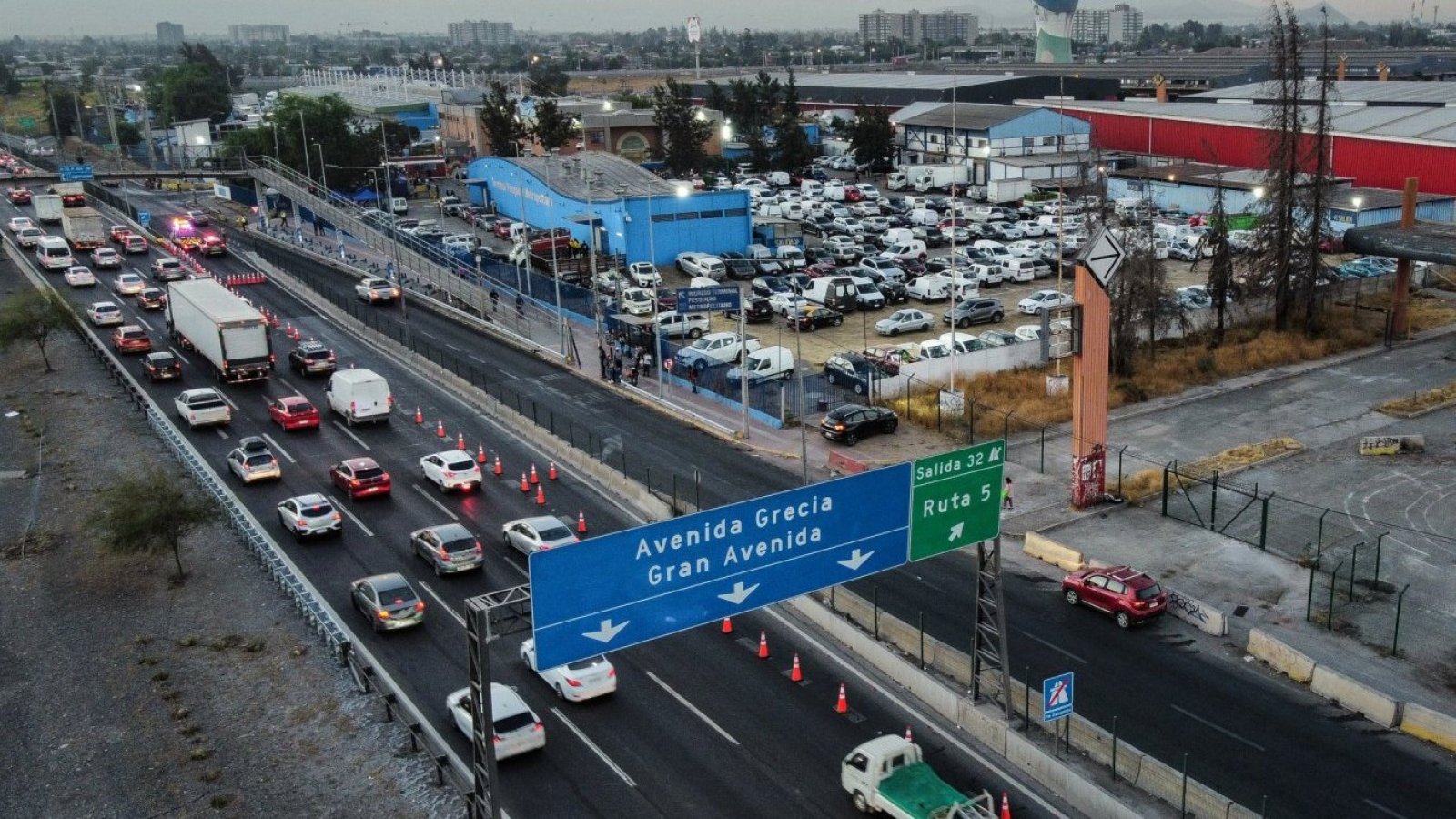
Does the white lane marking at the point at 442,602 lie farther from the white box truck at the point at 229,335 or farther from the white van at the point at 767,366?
the white box truck at the point at 229,335

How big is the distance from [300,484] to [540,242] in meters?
36.5

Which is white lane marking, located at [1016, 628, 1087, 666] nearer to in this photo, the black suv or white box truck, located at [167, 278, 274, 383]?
the black suv

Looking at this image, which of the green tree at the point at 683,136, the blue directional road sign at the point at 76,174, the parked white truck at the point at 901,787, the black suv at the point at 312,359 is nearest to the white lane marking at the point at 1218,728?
the parked white truck at the point at 901,787

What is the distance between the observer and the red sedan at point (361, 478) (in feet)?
115

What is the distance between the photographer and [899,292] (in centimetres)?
6000

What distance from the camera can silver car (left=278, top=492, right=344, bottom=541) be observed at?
1257 inches

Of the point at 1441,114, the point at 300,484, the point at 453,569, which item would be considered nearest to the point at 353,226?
the point at 300,484

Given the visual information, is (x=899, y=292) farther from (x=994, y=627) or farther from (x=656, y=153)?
(x=656, y=153)

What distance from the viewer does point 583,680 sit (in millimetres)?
23406

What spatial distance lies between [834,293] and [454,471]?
86.8ft

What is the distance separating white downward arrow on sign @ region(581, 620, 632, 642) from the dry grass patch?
1323 inches

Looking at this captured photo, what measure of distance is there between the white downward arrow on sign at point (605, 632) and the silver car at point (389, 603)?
10.6 m

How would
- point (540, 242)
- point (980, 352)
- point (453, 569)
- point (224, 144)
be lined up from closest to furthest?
1. point (453, 569)
2. point (980, 352)
3. point (540, 242)
4. point (224, 144)

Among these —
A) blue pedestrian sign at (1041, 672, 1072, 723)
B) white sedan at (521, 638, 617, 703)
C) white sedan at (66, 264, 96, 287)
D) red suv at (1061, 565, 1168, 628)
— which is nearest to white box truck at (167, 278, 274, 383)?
white sedan at (66, 264, 96, 287)
